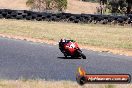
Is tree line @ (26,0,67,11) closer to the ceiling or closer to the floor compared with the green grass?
closer to the floor

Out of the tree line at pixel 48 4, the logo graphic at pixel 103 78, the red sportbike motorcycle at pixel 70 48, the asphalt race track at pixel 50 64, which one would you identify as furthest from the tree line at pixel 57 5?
the logo graphic at pixel 103 78

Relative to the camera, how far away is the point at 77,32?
105 ft

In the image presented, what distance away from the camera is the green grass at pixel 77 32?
83.8 feet

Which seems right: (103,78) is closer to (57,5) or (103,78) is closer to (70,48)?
(70,48)

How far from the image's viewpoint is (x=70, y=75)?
13016 millimetres

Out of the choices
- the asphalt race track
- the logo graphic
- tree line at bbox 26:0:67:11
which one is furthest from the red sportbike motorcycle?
tree line at bbox 26:0:67:11

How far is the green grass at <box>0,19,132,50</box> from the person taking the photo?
2553 centimetres

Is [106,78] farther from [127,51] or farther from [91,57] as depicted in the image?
[127,51]

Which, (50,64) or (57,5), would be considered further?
(57,5)

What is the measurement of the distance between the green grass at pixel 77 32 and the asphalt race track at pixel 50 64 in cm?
496

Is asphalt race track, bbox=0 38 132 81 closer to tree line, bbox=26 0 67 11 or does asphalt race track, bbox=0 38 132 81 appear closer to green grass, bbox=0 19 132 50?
green grass, bbox=0 19 132 50

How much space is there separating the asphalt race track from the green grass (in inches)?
195

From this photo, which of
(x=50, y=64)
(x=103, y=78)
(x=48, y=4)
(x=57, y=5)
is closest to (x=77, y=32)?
(x=50, y=64)

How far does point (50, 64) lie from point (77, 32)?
17.0 meters
